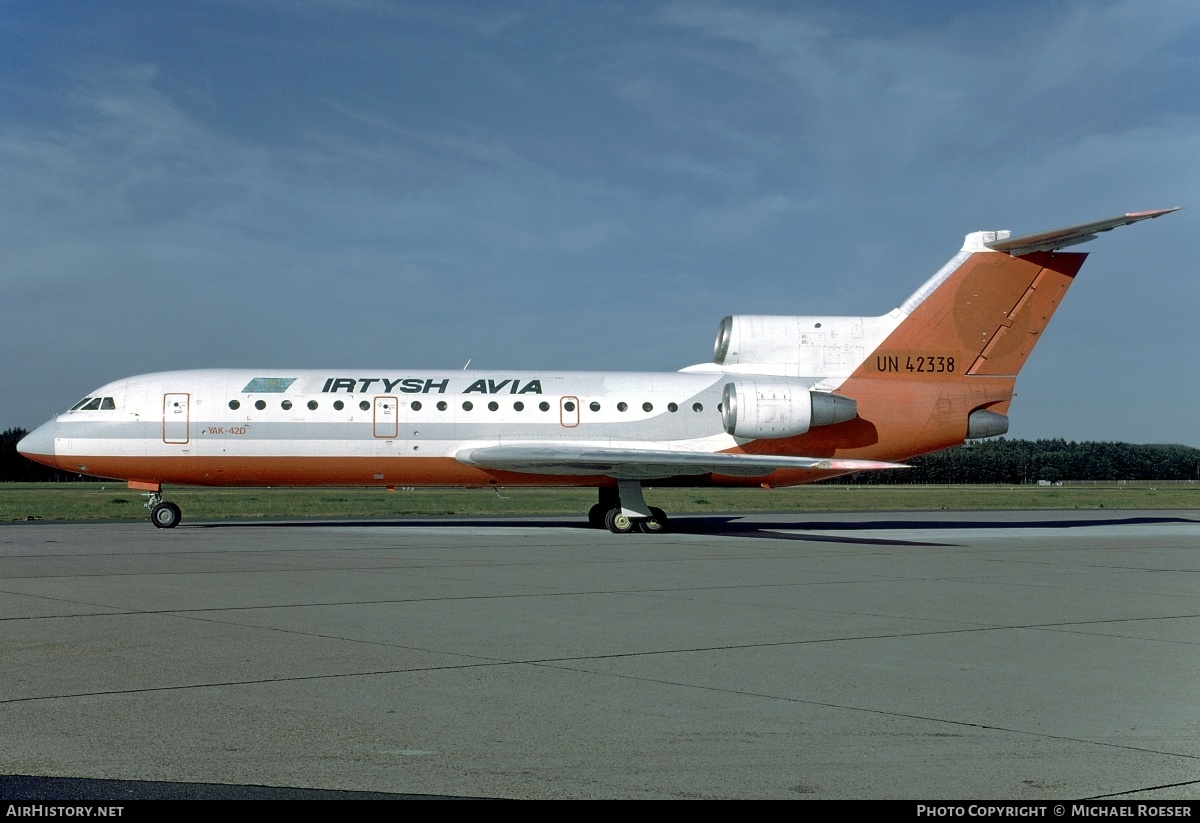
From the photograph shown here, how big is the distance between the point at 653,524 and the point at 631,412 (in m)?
2.72

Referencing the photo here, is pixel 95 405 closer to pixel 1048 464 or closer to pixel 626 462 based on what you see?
pixel 626 462

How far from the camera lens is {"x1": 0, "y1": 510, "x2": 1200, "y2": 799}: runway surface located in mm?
5508

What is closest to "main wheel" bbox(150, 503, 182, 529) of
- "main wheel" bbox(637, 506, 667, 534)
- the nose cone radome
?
the nose cone radome

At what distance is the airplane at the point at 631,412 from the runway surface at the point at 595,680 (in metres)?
9.50

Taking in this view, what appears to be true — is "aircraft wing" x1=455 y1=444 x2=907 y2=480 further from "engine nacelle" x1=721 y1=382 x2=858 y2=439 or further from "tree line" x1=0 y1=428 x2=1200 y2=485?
"tree line" x1=0 y1=428 x2=1200 y2=485

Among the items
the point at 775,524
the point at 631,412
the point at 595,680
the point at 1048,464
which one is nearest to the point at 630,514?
the point at 631,412

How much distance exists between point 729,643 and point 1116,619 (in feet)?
14.3

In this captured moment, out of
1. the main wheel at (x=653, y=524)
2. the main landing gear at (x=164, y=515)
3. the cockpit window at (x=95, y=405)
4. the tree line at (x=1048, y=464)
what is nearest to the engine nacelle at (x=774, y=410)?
the main wheel at (x=653, y=524)

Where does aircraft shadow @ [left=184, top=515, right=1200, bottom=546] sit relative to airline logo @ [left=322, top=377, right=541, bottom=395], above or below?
below

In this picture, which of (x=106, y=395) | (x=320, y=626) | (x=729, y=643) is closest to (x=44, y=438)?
(x=106, y=395)

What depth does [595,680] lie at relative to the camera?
7.92m

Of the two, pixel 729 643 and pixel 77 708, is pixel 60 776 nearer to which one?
pixel 77 708

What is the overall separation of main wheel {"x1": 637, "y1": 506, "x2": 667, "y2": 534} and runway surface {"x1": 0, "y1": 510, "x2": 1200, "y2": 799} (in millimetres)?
9418
